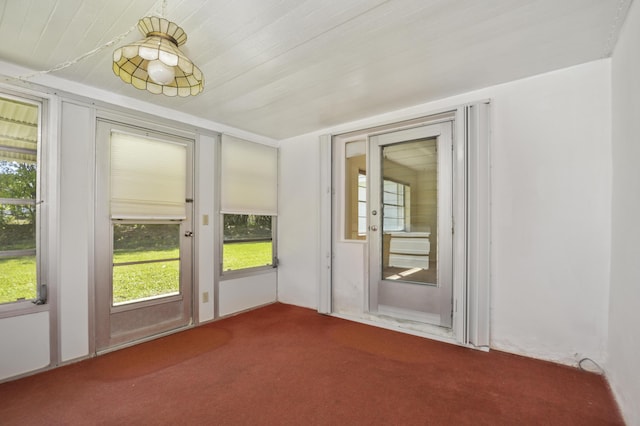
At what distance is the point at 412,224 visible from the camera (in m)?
3.46

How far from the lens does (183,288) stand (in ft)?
11.4

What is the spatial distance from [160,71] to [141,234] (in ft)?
6.96

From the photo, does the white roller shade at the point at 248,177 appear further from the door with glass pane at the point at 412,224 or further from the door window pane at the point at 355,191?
the door with glass pane at the point at 412,224

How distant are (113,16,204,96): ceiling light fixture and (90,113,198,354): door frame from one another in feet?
4.70

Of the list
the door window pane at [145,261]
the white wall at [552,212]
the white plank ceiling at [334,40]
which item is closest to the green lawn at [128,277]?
the door window pane at [145,261]

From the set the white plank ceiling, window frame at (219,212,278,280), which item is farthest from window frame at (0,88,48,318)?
window frame at (219,212,278,280)

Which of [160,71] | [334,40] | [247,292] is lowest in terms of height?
[247,292]

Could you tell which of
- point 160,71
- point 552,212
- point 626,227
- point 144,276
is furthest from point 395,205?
point 144,276

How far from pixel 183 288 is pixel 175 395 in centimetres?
152

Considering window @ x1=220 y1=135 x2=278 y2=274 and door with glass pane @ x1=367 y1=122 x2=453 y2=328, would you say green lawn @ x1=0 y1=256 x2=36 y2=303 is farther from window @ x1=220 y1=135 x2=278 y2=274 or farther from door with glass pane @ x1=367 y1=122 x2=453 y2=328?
door with glass pane @ x1=367 y1=122 x2=453 y2=328

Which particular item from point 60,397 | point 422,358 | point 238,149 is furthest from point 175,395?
point 238,149

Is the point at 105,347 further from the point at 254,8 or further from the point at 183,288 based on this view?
the point at 254,8

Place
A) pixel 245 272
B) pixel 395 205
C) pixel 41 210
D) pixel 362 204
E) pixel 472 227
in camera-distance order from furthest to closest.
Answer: pixel 245 272
pixel 362 204
pixel 395 205
pixel 472 227
pixel 41 210

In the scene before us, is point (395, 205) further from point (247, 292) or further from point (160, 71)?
point (160, 71)
